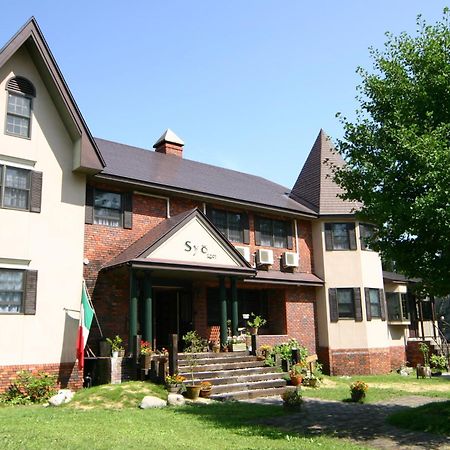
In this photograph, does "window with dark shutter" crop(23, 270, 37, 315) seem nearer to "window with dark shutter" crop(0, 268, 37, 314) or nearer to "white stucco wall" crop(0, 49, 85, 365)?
"window with dark shutter" crop(0, 268, 37, 314)

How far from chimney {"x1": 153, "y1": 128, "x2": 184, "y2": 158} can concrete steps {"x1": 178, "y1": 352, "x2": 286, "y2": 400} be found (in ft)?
36.9

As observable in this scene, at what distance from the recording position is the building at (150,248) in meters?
14.6

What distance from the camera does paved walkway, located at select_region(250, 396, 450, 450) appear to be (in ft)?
27.4

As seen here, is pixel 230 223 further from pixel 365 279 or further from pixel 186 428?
pixel 186 428

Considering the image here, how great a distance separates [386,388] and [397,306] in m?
9.71

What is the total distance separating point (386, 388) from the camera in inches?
661

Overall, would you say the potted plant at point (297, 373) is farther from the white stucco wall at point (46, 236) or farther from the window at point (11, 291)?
the window at point (11, 291)

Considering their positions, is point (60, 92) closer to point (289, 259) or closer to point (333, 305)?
point (289, 259)

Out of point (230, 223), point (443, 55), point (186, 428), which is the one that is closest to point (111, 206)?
point (230, 223)

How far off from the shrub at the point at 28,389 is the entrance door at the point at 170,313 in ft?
18.2

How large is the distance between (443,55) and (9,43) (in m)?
11.6

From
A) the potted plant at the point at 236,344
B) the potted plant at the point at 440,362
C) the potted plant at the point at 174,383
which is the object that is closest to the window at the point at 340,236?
the potted plant at the point at 440,362

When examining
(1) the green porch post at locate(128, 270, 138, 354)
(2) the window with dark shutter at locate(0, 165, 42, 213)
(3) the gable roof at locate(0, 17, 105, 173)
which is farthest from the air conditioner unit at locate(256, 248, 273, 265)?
(2) the window with dark shutter at locate(0, 165, 42, 213)

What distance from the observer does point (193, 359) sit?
15648 mm
